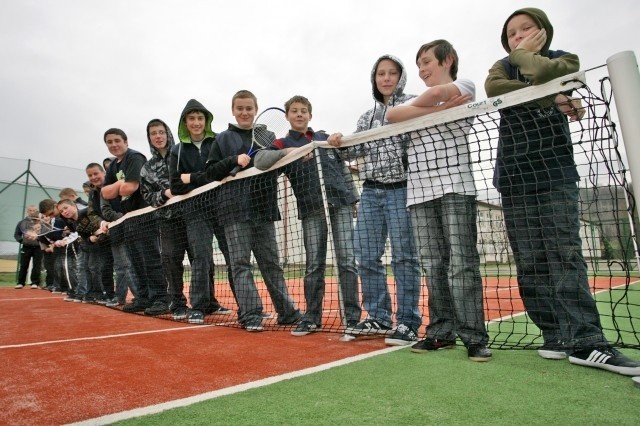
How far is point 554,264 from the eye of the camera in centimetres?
264

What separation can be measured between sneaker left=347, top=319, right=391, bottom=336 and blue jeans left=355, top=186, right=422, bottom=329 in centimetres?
7

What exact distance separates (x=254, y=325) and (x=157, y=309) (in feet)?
6.88

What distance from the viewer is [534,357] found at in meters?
2.71

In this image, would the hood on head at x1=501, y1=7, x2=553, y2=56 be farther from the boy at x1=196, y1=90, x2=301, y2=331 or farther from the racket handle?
the racket handle

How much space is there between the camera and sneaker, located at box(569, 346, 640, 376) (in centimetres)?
223

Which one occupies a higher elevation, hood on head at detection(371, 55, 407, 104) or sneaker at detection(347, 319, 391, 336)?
hood on head at detection(371, 55, 407, 104)

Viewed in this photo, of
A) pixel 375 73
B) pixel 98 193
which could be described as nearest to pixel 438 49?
pixel 375 73

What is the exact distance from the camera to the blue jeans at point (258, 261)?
4.26m

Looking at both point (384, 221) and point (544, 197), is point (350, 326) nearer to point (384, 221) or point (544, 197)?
point (384, 221)

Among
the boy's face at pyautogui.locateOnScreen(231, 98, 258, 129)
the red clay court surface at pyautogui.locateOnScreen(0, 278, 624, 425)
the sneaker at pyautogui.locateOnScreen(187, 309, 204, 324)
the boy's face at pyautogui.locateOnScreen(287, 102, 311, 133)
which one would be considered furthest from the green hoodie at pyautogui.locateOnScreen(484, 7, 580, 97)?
the sneaker at pyautogui.locateOnScreen(187, 309, 204, 324)

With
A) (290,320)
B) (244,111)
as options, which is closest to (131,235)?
(244,111)

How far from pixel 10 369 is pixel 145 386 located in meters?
1.10

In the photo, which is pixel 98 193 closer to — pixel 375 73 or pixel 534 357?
pixel 375 73

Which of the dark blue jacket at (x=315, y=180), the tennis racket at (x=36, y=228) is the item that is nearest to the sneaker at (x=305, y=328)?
the dark blue jacket at (x=315, y=180)
